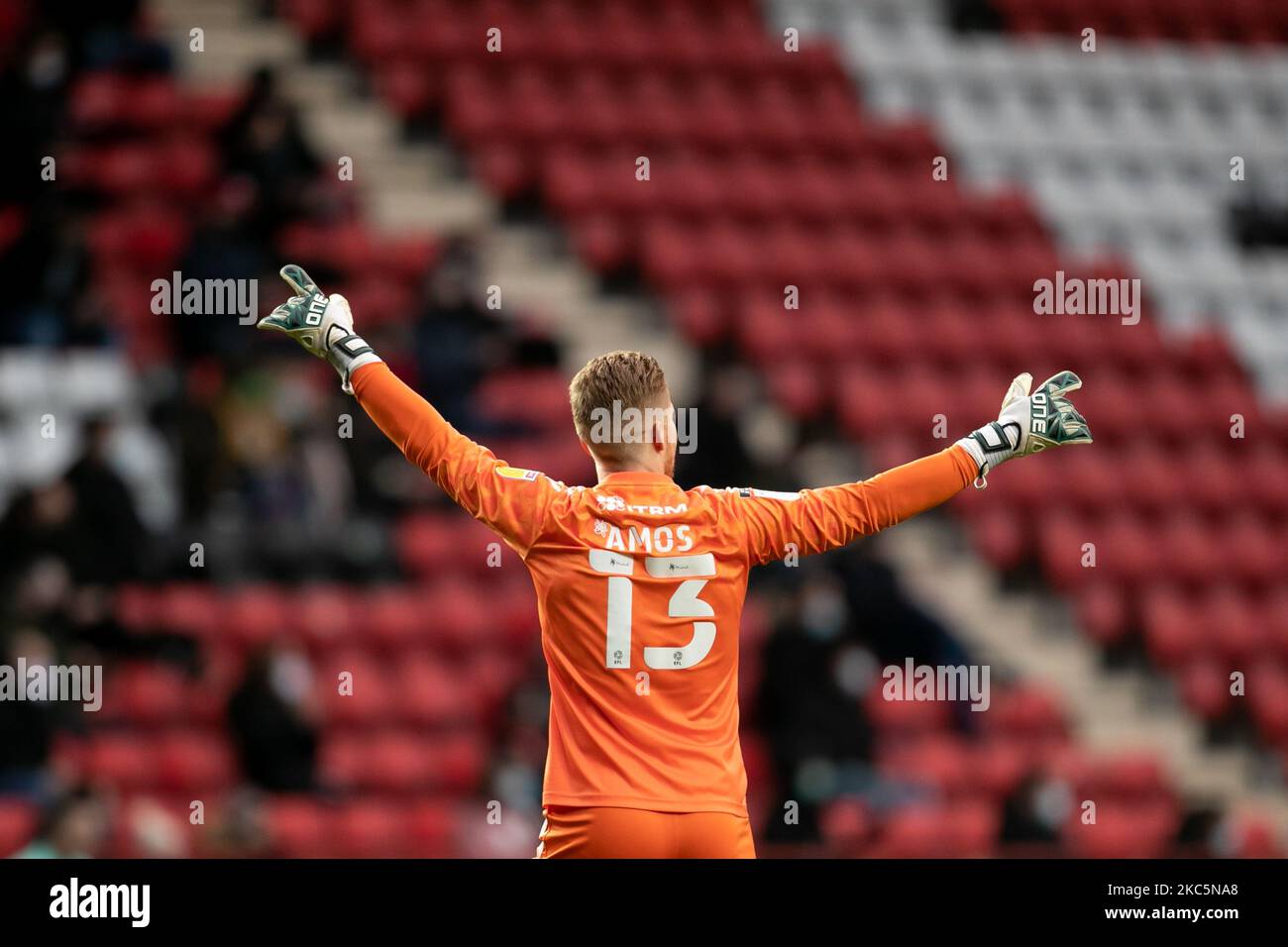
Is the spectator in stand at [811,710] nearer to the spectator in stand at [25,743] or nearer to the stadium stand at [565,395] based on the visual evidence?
the stadium stand at [565,395]

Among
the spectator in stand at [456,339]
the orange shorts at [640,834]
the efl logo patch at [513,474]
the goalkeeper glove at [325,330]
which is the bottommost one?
the orange shorts at [640,834]

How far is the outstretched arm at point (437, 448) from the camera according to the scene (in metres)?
3.29

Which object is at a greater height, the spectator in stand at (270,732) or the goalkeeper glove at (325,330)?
the goalkeeper glove at (325,330)

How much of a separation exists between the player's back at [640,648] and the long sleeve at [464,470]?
0.04 meters

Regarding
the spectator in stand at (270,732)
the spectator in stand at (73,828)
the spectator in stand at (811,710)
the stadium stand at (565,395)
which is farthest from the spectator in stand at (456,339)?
the spectator in stand at (73,828)

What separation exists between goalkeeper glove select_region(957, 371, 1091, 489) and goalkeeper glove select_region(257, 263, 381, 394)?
1.18 meters

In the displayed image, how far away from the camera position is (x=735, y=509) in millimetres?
3355

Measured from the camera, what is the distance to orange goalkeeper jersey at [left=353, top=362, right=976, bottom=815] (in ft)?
10.6

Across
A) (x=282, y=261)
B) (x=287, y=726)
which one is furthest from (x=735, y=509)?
(x=282, y=261)

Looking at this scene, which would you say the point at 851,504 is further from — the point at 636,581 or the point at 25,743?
the point at 25,743

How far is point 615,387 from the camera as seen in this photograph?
3207 mm

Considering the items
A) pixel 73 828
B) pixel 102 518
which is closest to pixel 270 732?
pixel 102 518

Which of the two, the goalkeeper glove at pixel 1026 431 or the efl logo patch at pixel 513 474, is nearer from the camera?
the efl logo patch at pixel 513 474

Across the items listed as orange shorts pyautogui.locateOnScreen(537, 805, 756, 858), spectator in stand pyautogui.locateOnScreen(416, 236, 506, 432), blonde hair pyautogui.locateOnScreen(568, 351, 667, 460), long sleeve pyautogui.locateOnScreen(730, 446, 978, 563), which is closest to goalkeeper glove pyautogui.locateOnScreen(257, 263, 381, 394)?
blonde hair pyautogui.locateOnScreen(568, 351, 667, 460)
